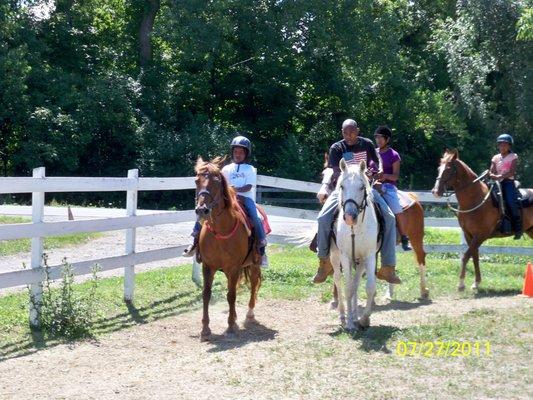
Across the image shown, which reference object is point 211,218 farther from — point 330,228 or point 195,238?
point 330,228

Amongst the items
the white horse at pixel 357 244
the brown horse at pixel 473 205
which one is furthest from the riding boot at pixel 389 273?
the brown horse at pixel 473 205

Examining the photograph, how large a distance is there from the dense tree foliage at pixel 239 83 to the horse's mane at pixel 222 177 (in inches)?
901

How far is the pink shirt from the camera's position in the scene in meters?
14.0

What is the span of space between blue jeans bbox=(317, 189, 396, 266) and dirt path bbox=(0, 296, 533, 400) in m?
0.86

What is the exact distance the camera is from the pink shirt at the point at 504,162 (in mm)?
13953

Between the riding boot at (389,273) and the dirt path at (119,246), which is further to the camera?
the dirt path at (119,246)

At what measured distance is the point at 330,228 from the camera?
10391 mm

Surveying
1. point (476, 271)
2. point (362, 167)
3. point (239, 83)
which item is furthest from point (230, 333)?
point (239, 83)

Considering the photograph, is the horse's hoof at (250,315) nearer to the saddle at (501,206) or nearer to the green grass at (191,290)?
the green grass at (191,290)

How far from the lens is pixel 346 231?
9.99 meters

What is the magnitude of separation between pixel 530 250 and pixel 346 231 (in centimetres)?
796

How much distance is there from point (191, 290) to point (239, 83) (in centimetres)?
2601

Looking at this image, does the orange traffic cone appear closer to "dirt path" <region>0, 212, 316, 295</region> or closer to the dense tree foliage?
"dirt path" <region>0, 212, 316, 295</region>

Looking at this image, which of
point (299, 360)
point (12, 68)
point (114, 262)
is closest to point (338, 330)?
point (299, 360)
